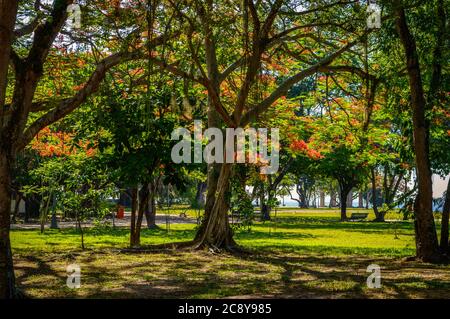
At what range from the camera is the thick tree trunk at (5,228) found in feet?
22.8

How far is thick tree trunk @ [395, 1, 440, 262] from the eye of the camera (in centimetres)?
1164

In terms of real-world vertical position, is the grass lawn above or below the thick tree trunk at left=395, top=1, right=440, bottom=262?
below

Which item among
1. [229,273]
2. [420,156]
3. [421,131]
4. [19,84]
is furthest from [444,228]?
[19,84]

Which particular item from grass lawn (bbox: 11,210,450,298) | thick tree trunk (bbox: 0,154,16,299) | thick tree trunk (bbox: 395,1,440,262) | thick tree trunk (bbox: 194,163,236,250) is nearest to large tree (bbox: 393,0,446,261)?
thick tree trunk (bbox: 395,1,440,262)

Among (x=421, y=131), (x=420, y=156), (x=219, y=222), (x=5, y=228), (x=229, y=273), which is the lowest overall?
(x=229, y=273)

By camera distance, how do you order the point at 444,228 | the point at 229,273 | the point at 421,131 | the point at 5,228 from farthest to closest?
the point at 444,228, the point at 421,131, the point at 229,273, the point at 5,228

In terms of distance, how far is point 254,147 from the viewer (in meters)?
19.6

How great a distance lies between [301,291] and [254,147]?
38.0ft

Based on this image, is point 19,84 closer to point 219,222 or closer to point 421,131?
point 219,222

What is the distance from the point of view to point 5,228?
7.00 m

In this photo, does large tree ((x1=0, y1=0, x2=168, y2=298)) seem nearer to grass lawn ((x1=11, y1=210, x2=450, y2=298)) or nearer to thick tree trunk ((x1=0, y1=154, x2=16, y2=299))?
thick tree trunk ((x1=0, y1=154, x2=16, y2=299))

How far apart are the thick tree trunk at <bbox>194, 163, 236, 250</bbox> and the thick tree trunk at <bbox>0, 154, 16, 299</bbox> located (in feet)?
21.7

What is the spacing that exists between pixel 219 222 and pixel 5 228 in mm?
7177

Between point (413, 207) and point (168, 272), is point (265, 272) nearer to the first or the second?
point (168, 272)
